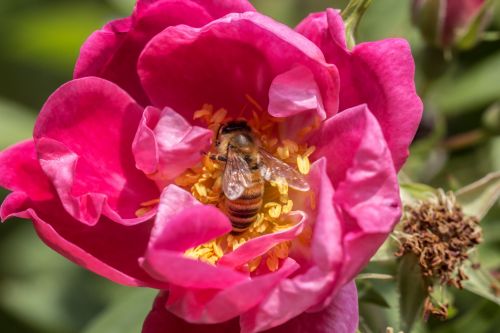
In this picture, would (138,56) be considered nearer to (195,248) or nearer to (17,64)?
Answer: (195,248)

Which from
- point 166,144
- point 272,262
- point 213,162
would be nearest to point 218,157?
point 213,162

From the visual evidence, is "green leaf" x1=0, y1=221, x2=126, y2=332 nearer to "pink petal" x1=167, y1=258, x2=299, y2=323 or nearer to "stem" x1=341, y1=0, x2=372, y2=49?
"pink petal" x1=167, y1=258, x2=299, y2=323

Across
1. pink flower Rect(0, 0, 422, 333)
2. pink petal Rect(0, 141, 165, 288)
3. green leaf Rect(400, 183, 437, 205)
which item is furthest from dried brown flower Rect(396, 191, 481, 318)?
pink petal Rect(0, 141, 165, 288)

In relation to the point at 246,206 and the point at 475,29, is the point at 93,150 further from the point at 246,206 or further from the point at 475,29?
the point at 475,29

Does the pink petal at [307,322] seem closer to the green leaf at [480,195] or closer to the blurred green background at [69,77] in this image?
the blurred green background at [69,77]

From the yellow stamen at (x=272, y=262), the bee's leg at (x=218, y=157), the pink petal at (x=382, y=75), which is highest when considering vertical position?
the pink petal at (x=382, y=75)

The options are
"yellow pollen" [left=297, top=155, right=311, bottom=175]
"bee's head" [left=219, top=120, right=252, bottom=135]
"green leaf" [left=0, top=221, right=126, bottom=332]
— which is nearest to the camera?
"yellow pollen" [left=297, top=155, right=311, bottom=175]

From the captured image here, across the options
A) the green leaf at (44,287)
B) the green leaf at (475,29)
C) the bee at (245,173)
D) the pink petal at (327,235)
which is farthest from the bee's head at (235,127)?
the green leaf at (44,287)

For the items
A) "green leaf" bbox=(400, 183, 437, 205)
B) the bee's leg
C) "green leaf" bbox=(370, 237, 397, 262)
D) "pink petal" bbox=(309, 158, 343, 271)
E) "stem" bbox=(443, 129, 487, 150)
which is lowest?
Result: "stem" bbox=(443, 129, 487, 150)
